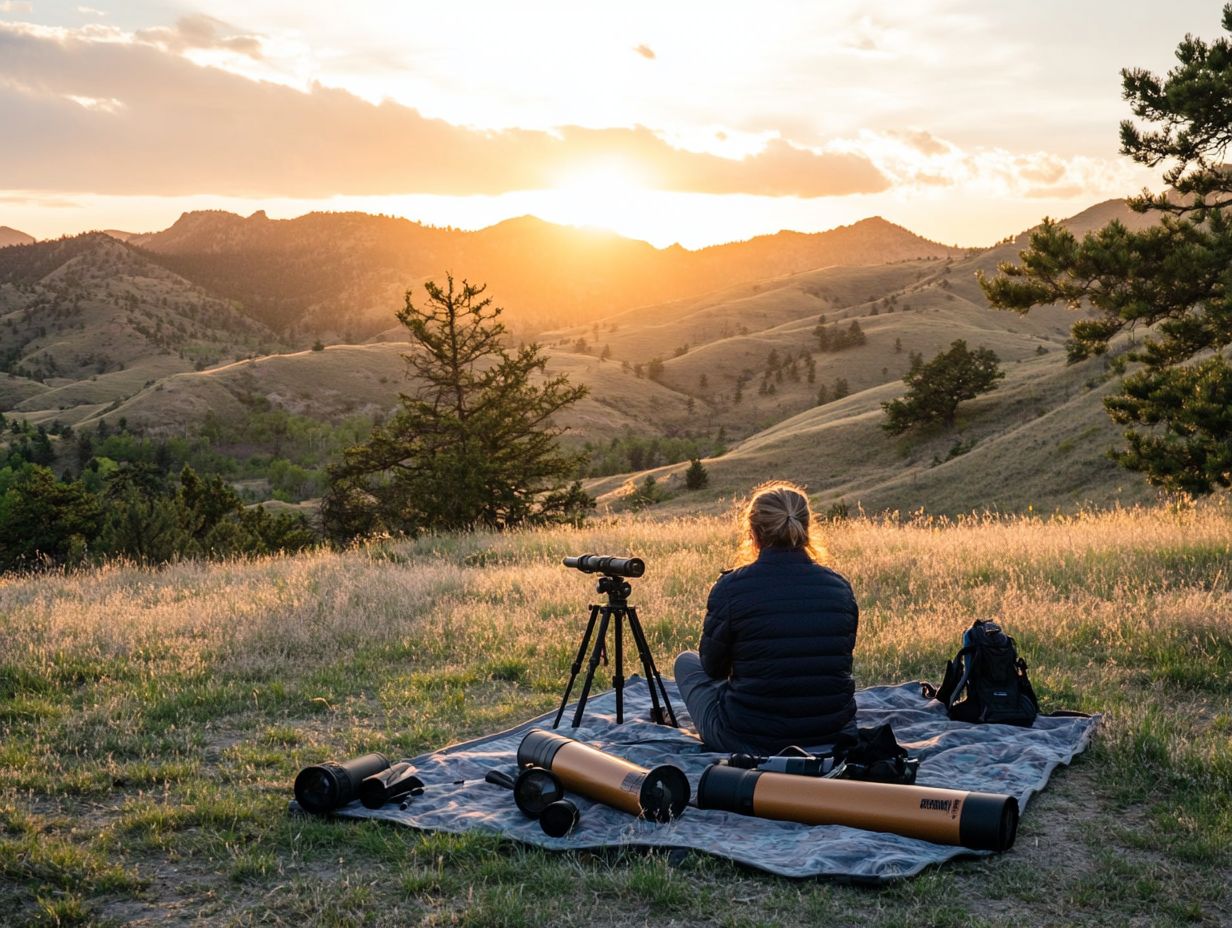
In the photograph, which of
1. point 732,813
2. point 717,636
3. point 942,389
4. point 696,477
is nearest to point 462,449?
Answer: point 717,636

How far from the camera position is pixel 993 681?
22.6ft

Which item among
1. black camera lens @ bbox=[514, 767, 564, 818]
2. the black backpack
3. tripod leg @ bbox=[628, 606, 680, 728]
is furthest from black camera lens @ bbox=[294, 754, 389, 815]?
the black backpack

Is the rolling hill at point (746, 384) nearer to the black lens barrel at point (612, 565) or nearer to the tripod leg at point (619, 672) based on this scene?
the tripod leg at point (619, 672)

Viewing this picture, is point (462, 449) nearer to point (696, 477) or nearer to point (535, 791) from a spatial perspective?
point (535, 791)

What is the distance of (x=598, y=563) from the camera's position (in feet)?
22.2

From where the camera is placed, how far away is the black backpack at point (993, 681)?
267 inches

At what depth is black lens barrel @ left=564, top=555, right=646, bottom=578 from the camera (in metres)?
6.50

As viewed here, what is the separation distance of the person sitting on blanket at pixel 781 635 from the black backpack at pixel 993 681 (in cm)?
124

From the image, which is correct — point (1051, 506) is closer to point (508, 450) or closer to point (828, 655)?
point (508, 450)

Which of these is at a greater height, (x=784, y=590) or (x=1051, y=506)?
(x=784, y=590)

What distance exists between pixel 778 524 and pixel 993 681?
7.29ft

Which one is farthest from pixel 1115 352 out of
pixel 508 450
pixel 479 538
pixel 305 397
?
pixel 305 397

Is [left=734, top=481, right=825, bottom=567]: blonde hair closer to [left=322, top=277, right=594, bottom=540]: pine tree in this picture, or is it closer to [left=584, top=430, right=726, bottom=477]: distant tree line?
[left=322, top=277, right=594, bottom=540]: pine tree

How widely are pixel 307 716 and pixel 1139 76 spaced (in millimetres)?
13041
